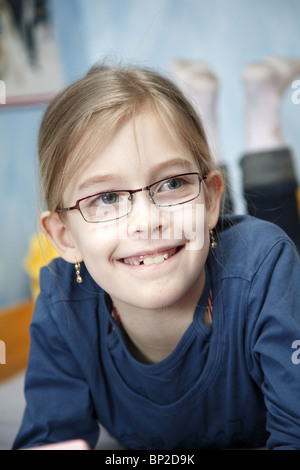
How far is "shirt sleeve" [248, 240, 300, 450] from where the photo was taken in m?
0.54

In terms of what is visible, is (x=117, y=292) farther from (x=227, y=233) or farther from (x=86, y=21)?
(x=86, y=21)

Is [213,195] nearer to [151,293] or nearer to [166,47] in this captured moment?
[151,293]

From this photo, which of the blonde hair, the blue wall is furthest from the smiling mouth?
the blue wall

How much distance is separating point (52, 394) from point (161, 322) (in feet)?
0.52

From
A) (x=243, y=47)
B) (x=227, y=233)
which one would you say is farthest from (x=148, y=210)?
(x=243, y=47)

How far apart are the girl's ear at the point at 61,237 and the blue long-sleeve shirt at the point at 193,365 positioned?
0.20ft

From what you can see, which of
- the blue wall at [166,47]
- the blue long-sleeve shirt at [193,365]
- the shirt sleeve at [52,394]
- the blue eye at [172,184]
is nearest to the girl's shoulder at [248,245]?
the blue long-sleeve shirt at [193,365]

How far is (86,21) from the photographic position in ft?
5.15

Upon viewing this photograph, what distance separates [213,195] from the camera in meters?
0.63

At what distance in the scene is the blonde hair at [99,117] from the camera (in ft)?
1.83

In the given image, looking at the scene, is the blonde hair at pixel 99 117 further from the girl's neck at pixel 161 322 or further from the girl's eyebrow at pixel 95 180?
the girl's neck at pixel 161 322

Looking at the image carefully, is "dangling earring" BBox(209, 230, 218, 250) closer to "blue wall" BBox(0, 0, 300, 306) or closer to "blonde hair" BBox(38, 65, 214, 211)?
"blonde hair" BBox(38, 65, 214, 211)

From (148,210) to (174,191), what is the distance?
4 cm

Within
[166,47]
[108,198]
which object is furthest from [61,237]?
[166,47]
